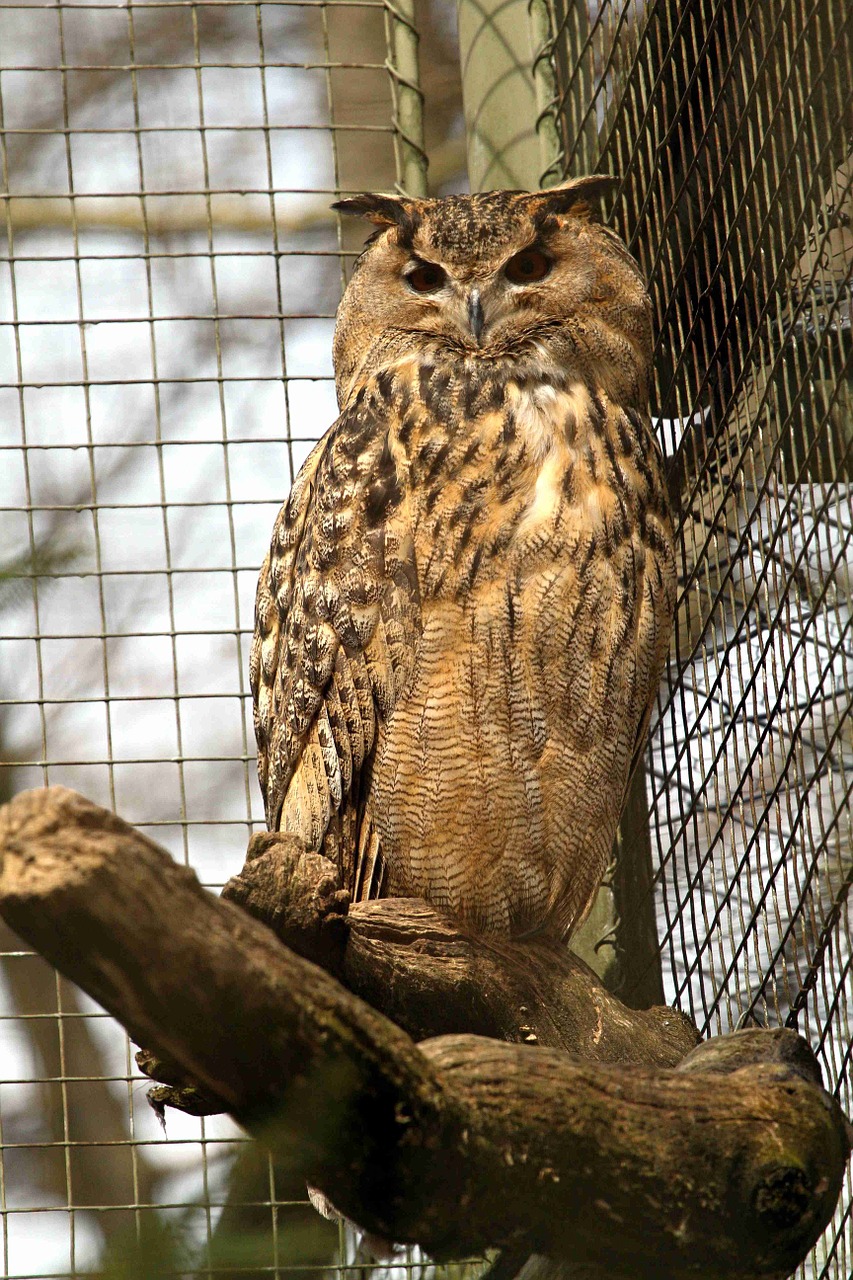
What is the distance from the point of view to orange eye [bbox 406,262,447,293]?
2182 millimetres

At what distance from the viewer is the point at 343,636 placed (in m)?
1.95

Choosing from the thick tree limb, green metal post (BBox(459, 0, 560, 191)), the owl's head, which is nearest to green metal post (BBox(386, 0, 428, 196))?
green metal post (BBox(459, 0, 560, 191))

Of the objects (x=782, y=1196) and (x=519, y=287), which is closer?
(x=782, y=1196)

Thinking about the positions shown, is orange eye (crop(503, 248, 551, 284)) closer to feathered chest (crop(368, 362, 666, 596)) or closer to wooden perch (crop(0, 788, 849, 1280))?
feathered chest (crop(368, 362, 666, 596))

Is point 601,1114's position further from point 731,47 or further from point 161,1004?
point 731,47

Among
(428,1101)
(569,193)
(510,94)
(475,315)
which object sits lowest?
(428,1101)

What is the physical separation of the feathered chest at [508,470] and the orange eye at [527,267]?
191 mm

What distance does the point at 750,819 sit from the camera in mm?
1864

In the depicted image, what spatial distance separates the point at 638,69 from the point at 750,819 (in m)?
1.25

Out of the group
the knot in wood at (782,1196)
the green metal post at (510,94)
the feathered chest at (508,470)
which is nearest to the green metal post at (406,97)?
the green metal post at (510,94)

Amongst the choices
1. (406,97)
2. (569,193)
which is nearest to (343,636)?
(569,193)

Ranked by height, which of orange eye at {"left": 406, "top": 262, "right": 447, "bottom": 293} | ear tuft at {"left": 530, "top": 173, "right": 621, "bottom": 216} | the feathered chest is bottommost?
the feathered chest

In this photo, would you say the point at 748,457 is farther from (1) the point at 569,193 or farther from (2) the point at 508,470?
(1) the point at 569,193

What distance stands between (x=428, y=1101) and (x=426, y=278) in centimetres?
162
